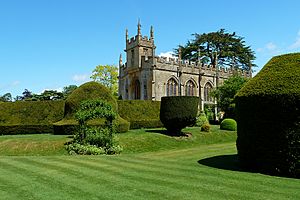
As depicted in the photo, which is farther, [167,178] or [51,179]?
[51,179]

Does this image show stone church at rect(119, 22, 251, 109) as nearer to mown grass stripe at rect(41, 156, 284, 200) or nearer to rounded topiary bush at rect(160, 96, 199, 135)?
rounded topiary bush at rect(160, 96, 199, 135)

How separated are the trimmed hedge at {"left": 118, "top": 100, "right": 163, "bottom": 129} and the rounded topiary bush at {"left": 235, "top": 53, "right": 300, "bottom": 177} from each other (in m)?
17.0

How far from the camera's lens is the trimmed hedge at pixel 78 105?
65.9 feet

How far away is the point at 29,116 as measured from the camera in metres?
23.5

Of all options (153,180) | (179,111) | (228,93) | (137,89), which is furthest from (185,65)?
(153,180)

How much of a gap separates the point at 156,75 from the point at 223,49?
22546 millimetres

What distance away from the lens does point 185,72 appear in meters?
44.1

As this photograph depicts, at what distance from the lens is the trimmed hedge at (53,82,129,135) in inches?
790

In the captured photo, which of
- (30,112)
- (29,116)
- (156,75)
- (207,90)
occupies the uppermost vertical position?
(156,75)

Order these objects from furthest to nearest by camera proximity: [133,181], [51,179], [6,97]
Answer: [6,97], [51,179], [133,181]

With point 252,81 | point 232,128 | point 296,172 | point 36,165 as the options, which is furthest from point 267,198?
point 232,128

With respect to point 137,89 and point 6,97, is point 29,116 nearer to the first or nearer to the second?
point 137,89

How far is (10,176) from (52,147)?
27.8 feet

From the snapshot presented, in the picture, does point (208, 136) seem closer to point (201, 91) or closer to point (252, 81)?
point (252, 81)
